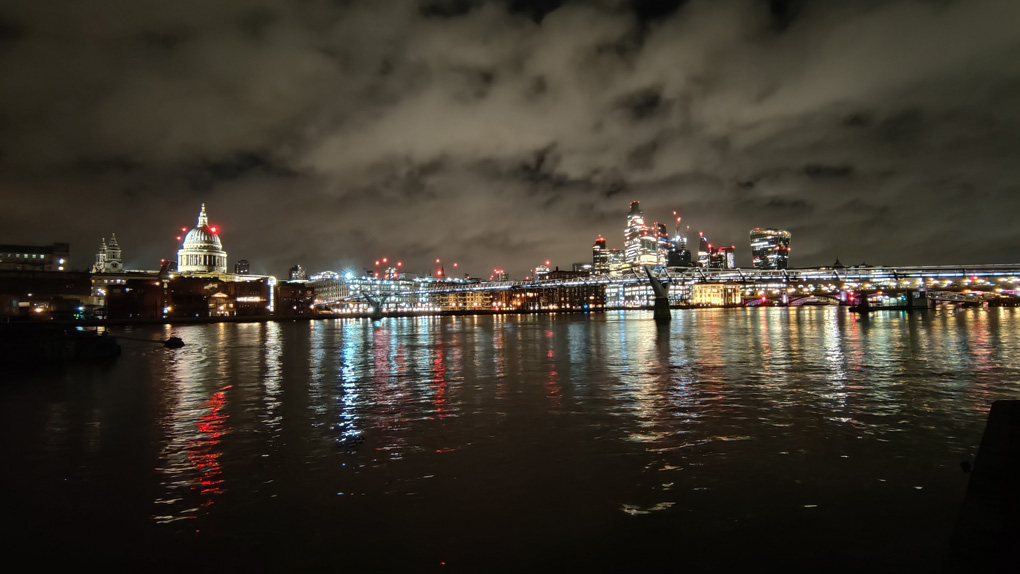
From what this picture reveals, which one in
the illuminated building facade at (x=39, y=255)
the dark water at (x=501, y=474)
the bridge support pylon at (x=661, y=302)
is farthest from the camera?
the illuminated building facade at (x=39, y=255)

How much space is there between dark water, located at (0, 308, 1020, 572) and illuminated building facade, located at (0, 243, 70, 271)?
484ft

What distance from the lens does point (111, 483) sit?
8.51 m

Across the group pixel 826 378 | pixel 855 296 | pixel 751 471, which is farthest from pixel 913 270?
pixel 751 471

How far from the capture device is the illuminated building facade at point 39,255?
129m

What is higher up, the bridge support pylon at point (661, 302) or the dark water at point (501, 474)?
the bridge support pylon at point (661, 302)

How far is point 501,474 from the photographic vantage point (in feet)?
28.1

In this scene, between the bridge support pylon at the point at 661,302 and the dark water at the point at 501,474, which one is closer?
the dark water at the point at 501,474

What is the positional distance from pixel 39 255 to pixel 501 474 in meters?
178

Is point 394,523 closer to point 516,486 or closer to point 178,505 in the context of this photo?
point 516,486

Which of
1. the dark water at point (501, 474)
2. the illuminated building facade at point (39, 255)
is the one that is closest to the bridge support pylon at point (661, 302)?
the dark water at point (501, 474)

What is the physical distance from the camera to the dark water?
5938 mm

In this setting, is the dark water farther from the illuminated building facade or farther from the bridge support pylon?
the illuminated building facade

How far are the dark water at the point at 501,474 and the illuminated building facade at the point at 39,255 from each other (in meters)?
148

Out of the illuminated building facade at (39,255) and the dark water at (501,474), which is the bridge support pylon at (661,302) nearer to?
the dark water at (501,474)
